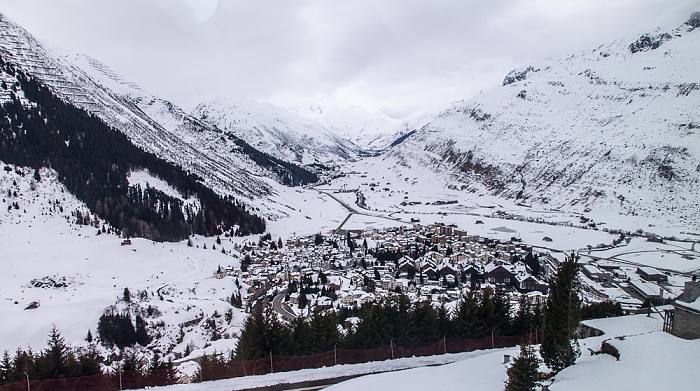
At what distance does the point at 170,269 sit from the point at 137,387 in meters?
51.0

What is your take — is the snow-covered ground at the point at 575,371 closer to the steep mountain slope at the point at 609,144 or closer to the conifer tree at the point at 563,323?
the conifer tree at the point at 563,323

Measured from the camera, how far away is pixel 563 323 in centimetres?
1338

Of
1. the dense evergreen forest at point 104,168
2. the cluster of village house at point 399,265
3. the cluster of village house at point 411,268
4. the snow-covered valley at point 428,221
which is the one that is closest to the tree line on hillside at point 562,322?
the snow-covered valley at point 428,221

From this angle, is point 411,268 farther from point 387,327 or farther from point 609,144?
point 609,144

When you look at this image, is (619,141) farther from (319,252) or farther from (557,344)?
(557,344)

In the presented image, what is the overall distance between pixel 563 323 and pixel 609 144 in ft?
476

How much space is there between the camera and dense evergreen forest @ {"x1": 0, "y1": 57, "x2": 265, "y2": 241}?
7944 centimetres

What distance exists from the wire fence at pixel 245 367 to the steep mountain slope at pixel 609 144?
9656 centimetres

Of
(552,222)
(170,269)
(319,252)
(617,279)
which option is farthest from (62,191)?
(552,222)

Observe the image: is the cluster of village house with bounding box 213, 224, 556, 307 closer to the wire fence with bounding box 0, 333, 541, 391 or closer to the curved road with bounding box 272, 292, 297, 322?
the curved road with bounding box 272, 292, 297, 322

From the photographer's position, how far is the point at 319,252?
250 feet

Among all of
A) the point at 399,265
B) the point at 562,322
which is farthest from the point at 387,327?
the point at 399,265

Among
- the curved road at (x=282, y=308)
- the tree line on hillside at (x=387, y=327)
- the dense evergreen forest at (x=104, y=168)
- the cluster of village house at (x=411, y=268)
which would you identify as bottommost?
the curved road at (x=282, y=308)

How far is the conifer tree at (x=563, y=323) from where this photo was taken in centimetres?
1314
